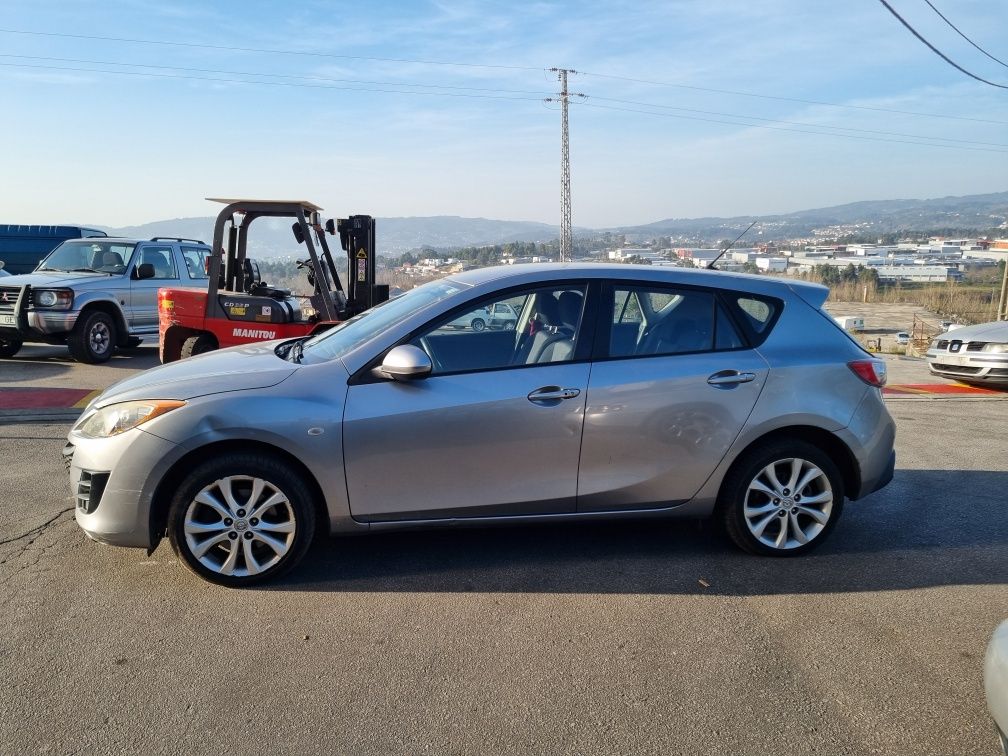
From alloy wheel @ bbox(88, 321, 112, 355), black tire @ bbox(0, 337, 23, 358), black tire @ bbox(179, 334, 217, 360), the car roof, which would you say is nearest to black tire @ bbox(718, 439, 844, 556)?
the car roof

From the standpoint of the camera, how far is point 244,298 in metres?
9.87

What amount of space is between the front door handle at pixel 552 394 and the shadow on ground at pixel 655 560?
0.81 metres

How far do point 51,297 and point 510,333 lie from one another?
385 inches

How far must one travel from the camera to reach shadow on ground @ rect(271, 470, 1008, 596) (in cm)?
439

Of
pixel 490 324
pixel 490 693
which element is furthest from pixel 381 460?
pixel 490 693

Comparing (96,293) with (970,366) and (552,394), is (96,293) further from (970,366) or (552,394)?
(970,366)

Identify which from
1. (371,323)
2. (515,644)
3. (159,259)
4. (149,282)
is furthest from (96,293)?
(515,644)

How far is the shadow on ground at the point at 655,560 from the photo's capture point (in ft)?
14.4

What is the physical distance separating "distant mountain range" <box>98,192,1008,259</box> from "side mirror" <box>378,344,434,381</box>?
4.35 metres

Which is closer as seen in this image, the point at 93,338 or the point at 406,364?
the point at 406,364

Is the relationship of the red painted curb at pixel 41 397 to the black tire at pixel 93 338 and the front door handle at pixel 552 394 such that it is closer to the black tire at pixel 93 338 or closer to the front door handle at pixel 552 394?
the black tire at pixel 93 338

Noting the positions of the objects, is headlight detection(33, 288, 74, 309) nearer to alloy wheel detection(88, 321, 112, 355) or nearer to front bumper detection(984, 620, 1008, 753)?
alloy wheel detection(88, 321, 112, 355)

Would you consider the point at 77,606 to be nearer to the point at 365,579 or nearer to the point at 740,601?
the point at 365,579

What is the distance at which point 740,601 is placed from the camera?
4215 mm
